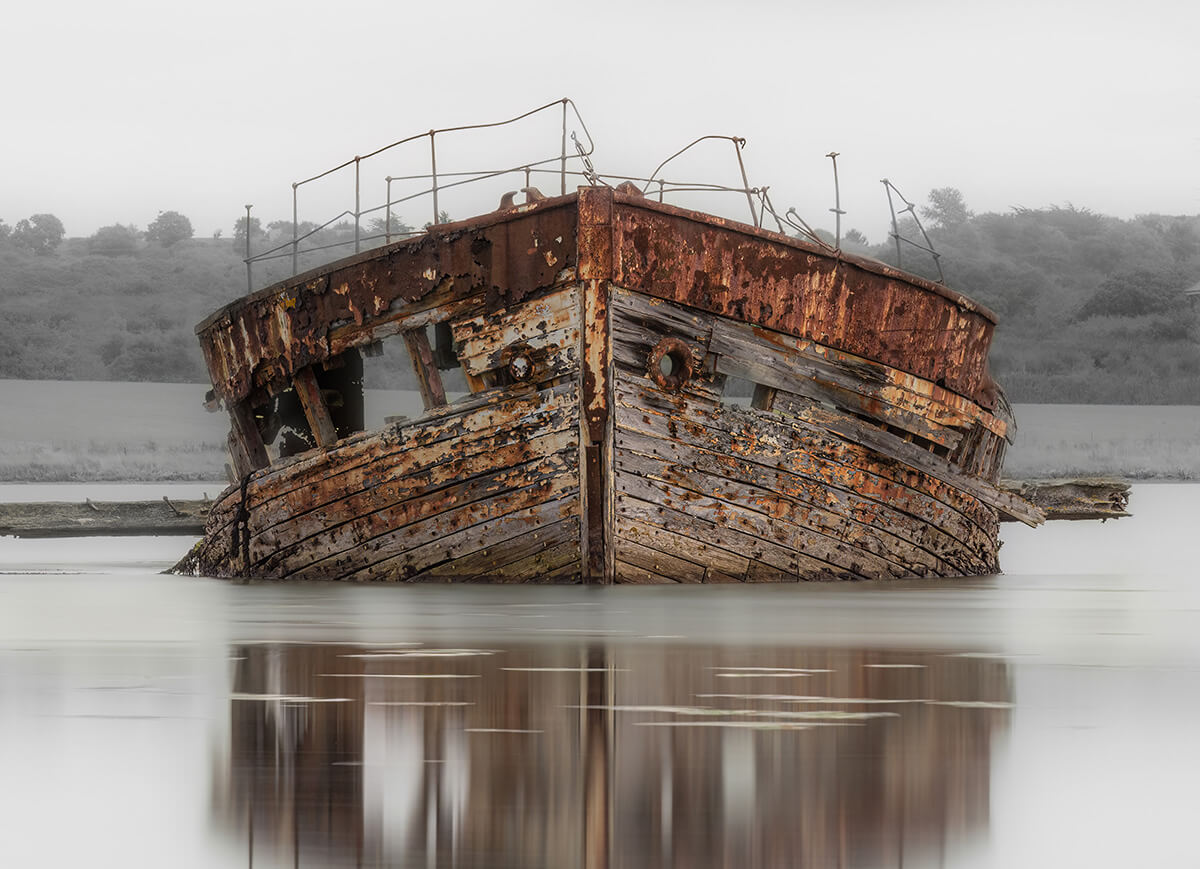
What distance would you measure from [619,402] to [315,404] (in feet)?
8.35

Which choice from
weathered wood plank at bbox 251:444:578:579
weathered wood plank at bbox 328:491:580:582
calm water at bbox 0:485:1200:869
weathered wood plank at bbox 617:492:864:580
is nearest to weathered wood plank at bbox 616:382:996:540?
weathered wood plank at bbox 617:492:864:580

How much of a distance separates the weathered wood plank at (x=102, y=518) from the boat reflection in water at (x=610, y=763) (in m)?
12.8

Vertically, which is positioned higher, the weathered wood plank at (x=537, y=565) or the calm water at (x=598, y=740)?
the weathered wood plank at (x=537, y=565)

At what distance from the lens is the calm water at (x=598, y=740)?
363cm

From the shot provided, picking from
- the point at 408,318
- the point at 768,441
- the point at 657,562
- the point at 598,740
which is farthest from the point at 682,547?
the point at 598,740

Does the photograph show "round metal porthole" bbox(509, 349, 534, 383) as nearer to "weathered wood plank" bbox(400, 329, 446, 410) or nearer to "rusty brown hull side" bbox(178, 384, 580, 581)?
"rusty brown hull side" bbox(178, 384, 580, 581)

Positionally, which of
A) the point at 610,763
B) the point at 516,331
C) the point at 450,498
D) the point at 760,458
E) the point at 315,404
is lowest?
the point at 610,763

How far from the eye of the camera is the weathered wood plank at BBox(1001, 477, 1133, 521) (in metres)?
18.5

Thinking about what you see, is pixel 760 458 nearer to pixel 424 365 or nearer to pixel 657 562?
pixel 657 562

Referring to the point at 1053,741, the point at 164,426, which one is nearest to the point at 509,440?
the point at 1053,741

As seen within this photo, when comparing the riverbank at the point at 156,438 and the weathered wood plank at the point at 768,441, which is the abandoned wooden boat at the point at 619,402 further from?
the riverbank at the point at 156,438

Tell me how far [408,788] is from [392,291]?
852 centimetres

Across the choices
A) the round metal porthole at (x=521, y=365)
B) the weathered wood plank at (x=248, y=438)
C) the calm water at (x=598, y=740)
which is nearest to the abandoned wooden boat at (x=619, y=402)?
the round metal porthole at (x=521, y=365)

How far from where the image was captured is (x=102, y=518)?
63.4 ft
